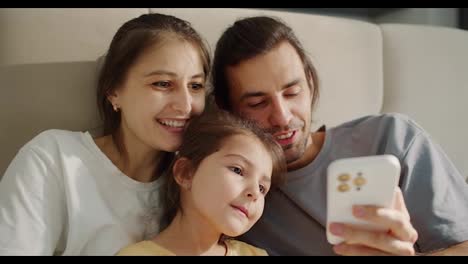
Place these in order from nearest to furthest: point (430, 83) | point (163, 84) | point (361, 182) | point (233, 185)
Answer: point (361, 182)
point (233, 185)
point (163, 84)
point (430, 83)

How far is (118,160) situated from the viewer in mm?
1100

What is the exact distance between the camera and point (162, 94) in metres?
1.03

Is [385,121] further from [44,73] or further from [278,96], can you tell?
[44,73]

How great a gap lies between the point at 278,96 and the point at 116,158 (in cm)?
36

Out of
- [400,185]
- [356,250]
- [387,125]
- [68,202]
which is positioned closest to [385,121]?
Result: [387,125]

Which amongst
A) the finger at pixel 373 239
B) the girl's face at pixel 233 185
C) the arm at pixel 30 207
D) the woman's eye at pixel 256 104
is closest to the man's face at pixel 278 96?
the woman's eye at pixel 256 104

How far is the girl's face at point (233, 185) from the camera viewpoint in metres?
0.95

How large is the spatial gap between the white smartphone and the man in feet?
0.79

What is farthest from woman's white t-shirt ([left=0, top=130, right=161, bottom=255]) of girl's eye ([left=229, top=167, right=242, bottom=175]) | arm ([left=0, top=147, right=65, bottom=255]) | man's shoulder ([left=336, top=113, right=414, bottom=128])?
man's shoulder ([left=336, top=113, right=414, bottom=128])

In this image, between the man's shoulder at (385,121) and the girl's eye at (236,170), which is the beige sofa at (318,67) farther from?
the girl's eye at (236,170)

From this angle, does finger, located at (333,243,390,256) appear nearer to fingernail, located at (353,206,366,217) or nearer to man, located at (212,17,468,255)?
fingernail, located at (353,206,366,217)

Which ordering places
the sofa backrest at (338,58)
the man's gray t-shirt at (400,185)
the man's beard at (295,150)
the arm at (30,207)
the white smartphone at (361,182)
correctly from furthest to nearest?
the sofa backrest at (338,58) < the man's beard at (295,150) < the man's gray t-shirt at (400,185) < the arm at (30,207) < the white smartphone at (361,182)
